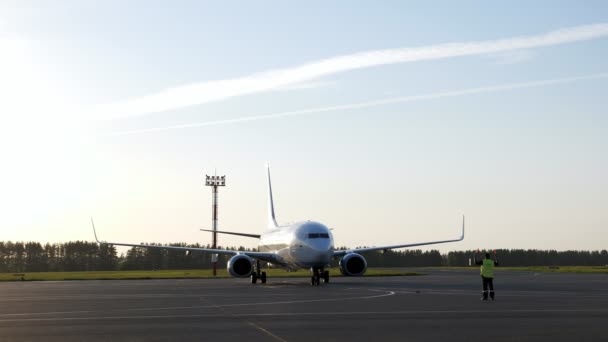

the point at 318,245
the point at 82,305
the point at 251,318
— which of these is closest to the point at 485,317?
the point at 251,318

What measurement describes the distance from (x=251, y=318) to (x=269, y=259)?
32348mm

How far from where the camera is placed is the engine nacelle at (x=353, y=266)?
50312mm

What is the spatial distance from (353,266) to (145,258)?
128387mm

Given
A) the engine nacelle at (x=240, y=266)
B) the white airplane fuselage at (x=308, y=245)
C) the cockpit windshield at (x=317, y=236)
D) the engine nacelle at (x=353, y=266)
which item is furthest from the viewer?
the engine nacelle at (x=240, y=266)

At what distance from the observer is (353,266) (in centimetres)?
5050

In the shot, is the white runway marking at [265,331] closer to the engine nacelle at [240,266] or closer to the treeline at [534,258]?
the engine nacelle at [240,266]

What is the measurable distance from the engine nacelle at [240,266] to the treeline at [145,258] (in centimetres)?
11051

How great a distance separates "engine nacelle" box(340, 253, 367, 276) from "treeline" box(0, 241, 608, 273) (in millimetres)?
110479

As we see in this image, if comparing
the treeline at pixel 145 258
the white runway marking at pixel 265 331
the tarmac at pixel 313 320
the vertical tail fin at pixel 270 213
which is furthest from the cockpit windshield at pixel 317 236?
the treeline at pixel 145 258

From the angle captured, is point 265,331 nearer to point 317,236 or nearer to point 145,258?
point 317,236

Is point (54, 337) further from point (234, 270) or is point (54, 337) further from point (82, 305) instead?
point (234, 270)

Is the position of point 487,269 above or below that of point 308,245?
below

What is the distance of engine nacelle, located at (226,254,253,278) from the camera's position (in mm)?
50594

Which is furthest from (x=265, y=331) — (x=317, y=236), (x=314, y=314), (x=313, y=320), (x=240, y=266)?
(x=240, y=266)
